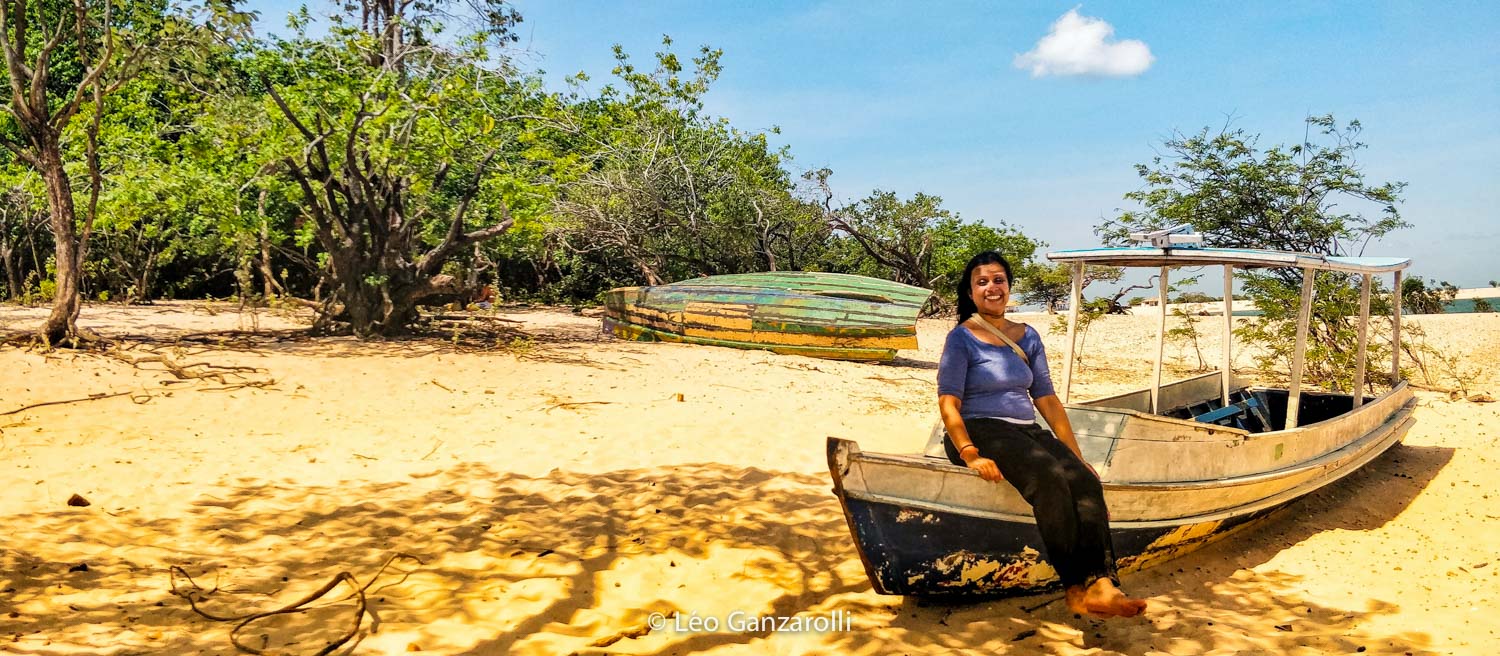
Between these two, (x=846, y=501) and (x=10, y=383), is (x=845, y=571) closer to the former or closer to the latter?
(x=846, y=501)

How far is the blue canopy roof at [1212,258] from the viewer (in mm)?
5598

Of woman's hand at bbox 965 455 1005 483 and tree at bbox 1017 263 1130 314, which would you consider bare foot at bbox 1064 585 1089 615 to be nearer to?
woman's hand at bbox 965 455 1005 483

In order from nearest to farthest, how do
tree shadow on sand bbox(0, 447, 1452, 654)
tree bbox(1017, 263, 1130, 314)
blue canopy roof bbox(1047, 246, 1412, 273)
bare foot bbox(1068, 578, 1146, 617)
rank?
bare foot bbox(1068, 578, 1146, 617) → tree shadow on sand bbox(0, 447, 1452, 654) → blue canopy roof bbox(1047, 246, 1412, 273) → tree bbox(1017, 263, 1130, 314)

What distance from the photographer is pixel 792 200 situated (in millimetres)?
22141

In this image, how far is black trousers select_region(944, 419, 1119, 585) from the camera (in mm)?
3732

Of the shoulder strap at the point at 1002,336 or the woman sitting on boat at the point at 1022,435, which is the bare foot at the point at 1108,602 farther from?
the shoulder strap at the point at 1002,336

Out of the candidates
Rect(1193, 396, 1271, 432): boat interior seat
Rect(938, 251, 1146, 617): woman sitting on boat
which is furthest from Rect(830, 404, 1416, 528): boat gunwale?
Rect(1193, 396, 1271, 432): boat interior seat

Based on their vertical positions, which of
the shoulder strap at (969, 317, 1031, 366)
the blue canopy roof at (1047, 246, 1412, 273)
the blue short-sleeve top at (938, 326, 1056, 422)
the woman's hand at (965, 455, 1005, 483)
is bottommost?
the woman's hand at (965, 455, 1005, 483)

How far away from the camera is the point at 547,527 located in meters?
5.46

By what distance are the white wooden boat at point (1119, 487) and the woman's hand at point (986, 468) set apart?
0.05 metres

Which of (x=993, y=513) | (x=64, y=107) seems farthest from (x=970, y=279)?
(x=64, y=107)

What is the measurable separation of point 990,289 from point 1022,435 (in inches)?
27.5

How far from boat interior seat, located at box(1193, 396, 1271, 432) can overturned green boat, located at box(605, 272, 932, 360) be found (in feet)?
19.6

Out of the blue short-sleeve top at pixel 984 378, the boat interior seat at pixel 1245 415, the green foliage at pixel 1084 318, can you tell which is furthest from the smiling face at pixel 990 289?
the green foliage at pixel 1084 318
